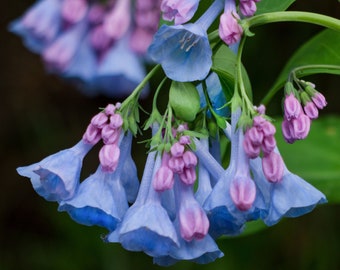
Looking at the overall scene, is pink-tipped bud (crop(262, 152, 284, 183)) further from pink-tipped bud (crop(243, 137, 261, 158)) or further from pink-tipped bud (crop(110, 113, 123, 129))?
pink-tipped bud (crop(110, 113, 123, 129))

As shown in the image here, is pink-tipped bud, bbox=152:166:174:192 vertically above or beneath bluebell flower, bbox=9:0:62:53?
above

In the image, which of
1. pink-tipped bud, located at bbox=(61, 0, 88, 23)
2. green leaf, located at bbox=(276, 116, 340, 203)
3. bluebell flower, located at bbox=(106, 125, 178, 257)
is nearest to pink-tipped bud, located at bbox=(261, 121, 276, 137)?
bluebell flower, located at bbox=(106, 125, 178, 257)

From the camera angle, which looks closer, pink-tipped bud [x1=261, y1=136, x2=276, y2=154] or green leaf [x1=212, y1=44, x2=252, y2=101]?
pink-tipped bud [x1=261, y1=136, x2=276, y2=154]

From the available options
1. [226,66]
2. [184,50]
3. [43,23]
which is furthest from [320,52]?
[43,23]

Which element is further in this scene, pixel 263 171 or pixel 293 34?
pixel 293 34

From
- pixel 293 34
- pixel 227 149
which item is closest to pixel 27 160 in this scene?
pixel 293 34

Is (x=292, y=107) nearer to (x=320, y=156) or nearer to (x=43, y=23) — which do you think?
(x=320, y=156)

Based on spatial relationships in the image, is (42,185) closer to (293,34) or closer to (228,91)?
(228,91)
